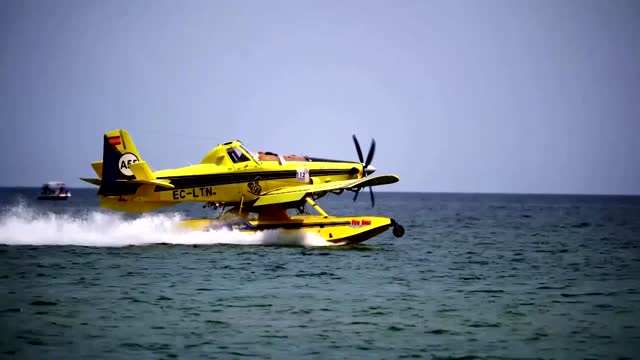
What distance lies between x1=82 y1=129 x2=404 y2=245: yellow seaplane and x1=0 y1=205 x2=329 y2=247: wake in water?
1.13 ft

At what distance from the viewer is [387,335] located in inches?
664

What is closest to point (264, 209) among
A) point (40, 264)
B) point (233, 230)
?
point (233, 230)

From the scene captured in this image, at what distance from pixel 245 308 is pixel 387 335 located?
163 inches

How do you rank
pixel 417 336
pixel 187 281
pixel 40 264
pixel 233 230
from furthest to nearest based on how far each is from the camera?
1. pixel 233 230
2. pixel 40 264
3. pixel 187 281
4. pixel 417 336

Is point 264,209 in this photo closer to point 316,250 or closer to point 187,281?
point 316,250

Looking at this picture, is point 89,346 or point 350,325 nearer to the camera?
point 89,346

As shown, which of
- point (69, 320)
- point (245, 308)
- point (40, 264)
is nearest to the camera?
point (69, 320)

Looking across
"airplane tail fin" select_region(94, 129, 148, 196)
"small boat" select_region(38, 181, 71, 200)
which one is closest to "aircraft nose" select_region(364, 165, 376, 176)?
"airplane tail fin" select_region(94, 129, 148, 196)

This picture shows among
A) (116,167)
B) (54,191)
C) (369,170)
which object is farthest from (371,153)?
(54,191)

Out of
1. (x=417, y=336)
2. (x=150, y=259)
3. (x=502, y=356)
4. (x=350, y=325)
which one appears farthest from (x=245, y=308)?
(x=150, y=259)

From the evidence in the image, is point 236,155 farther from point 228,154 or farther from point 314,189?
point 314,189

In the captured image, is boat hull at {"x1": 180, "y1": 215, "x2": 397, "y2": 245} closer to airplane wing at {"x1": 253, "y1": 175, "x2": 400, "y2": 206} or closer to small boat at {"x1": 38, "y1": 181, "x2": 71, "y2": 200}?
airplane wing at {"x1": 253, "y1": 175, "x2": 400, "y2": 206}

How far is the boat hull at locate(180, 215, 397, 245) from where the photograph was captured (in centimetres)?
3259

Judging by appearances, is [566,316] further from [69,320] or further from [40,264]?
[40,264]
